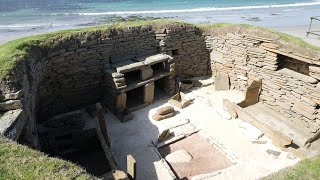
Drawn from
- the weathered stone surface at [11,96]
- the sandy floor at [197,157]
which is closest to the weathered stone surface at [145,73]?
the sandy floor at [197,157]

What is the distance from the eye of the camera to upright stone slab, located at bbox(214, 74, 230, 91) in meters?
12.6

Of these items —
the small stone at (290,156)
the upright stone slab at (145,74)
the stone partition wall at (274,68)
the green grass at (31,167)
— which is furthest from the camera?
the upright stone slab at (145,74)

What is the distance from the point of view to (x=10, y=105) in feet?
21.8

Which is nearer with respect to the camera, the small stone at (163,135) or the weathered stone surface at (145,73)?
the small stone at (163,135)

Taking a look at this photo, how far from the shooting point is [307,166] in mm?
4828

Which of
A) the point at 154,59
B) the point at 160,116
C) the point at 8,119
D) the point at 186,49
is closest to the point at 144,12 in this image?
the point at 186,49

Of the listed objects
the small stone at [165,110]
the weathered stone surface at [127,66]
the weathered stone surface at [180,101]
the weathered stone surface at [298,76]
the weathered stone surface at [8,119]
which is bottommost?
the weathered stone surface at [180,101]

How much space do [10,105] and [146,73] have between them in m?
5.23

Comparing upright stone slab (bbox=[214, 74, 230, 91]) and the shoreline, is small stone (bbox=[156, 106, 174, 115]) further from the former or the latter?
the shoreline

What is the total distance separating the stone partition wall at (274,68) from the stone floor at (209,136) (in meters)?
1.24

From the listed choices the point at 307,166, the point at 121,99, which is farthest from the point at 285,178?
the point at 121,99

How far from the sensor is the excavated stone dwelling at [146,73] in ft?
30.7

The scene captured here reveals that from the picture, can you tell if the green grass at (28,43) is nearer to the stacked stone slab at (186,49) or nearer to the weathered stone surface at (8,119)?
the stacked stone slab at (186,49)

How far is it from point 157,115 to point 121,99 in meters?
1.37
